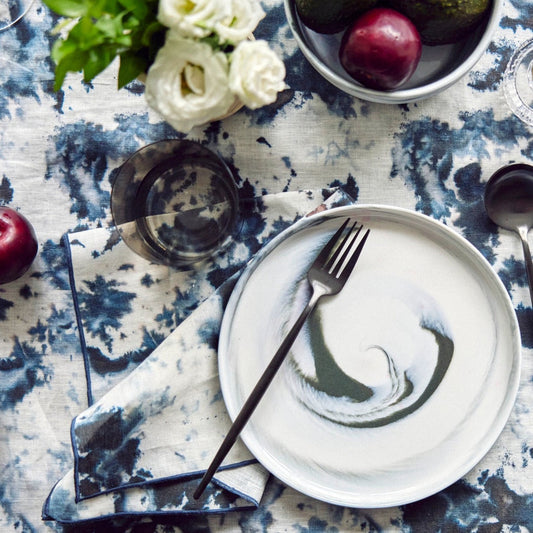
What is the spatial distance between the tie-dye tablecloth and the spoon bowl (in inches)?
0.6

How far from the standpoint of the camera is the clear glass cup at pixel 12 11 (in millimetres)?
678

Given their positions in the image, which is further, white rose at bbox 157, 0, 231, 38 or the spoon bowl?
the spoon bowl

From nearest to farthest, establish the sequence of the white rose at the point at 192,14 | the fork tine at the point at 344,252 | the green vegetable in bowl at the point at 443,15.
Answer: the white rose at the point at 192,14 → the green vegetable in bowl at the point at 443,15 → the fork tine at the point at 344,252

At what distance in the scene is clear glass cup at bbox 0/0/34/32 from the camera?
→ 0.68m

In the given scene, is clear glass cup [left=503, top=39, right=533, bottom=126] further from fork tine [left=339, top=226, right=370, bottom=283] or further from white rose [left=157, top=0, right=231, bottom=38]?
white rose [left=157, top=0, right=231, bottom=38]

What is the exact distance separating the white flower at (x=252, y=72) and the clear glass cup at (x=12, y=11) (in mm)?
342

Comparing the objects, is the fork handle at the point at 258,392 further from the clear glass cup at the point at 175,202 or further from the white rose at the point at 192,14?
the white rose at the point at 192,14

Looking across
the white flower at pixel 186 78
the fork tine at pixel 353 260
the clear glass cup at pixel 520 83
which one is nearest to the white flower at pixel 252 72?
the white flower at pixel 186 78

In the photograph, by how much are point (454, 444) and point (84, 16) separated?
54 centimetres

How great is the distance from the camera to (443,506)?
67 centimetres

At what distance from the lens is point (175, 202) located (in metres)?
0.67

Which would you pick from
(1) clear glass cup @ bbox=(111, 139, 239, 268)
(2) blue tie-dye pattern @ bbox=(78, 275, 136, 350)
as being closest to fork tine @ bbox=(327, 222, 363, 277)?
(1) clear glass cup @ bbox=(111, 139, 239, 268)

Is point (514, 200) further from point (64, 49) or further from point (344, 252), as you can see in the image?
point (64, 49)

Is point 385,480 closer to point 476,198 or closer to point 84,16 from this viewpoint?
point 476,198
